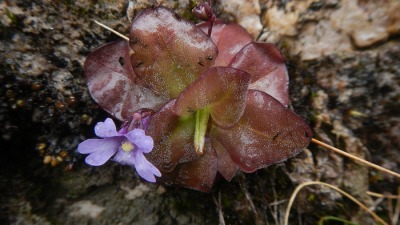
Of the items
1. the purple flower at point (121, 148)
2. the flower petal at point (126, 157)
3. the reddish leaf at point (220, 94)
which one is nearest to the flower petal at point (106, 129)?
the purple flower at point (121, 148)

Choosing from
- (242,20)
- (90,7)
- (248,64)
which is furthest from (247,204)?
(90,7)

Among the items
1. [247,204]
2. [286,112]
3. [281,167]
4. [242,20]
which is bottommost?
[247,204]

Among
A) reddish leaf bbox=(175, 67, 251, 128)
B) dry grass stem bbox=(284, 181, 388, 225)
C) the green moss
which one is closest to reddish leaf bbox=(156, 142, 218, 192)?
reddish leaf bbox=(175, 67, 251, 128)

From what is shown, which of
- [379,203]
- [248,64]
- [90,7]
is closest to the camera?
[248,64]

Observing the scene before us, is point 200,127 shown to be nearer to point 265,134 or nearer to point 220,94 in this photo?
point 220,94

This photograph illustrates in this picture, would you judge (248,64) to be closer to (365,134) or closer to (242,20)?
(242,20)

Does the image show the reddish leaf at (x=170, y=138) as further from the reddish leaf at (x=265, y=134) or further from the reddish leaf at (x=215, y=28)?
the reddish leaf at (x=215, y=28)

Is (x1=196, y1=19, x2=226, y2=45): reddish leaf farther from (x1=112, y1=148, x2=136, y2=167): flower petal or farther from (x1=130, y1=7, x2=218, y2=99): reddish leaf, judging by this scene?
(x1=112, y1=148, x2=136, y2=167): flower petal
